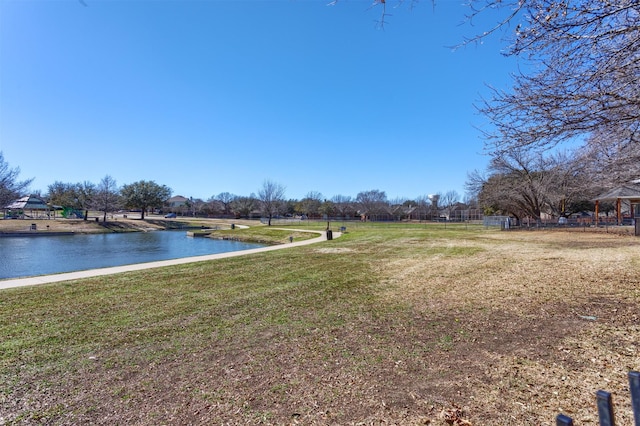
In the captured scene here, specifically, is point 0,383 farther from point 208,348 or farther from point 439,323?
point 439,323

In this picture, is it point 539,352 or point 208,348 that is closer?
point 539,352

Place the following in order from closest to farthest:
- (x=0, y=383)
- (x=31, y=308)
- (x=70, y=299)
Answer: (x=0, y=383), (x=31, y=308), (x=70, y=299)

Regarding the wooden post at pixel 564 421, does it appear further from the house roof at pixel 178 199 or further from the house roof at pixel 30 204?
the house roof at pixel 178 199

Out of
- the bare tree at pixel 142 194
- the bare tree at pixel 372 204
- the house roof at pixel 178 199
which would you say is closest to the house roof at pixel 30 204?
the bare tree at pixel 142 194

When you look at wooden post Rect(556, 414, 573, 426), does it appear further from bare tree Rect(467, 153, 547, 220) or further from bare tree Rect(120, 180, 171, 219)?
bare tree Rect(120, 180, 171, 219)

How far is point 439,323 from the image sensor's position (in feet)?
15.5

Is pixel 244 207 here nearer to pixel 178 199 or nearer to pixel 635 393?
pixel 178 199

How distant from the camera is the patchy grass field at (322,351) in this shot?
2738 millimetres

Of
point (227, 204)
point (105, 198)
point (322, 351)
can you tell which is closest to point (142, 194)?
point (105, 198)

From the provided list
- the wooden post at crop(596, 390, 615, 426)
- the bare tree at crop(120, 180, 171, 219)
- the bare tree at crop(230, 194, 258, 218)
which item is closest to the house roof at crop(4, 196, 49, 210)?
the bare tree at crop(120, 180, 171, 219)

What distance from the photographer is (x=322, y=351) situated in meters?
3.84

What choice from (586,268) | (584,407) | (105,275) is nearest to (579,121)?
(584,407)

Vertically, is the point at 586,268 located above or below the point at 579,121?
below

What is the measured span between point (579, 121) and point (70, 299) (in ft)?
28.3
